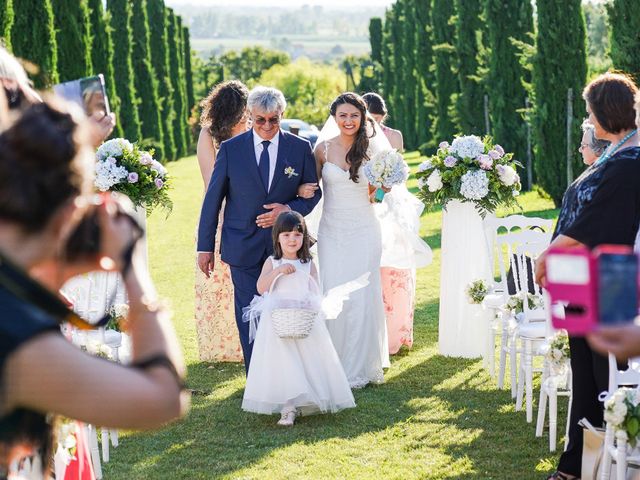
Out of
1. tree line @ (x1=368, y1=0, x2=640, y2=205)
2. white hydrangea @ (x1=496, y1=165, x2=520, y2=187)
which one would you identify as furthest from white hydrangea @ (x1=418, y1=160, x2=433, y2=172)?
tree line @ (x1=368, y1=0, x2=640, y2=205)

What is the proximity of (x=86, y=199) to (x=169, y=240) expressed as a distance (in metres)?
19.2

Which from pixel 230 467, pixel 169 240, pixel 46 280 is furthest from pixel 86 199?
pixel 169 240

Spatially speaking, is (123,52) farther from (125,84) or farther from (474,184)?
(474,184)

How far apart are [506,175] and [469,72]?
2025 cm

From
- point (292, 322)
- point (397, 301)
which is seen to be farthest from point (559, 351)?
point (397, 301)

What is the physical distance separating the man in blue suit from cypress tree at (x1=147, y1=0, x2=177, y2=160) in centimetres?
3649

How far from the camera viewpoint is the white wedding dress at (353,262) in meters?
8.69

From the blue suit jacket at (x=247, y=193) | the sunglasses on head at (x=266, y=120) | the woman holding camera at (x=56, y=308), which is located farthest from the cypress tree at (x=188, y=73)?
the woman holding camera at (x=56, y=308)

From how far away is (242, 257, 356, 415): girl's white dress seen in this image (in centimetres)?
743

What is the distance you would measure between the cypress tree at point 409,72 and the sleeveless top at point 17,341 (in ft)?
127

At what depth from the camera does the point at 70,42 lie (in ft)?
88.5

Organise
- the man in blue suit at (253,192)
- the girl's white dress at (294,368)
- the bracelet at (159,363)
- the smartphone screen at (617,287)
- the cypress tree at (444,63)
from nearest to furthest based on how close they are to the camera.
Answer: the smartphone screen at (617,287) → the bracelet at (159,363) → the girl's white dress at (294,368) → the man in blue suit at (253,192) → the cypress tree at (444,63)

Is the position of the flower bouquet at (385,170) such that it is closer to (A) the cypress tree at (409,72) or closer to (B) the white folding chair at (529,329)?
(B) the white folding chair at (529,329)

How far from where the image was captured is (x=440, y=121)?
112ft
